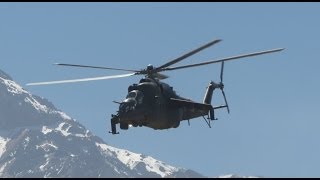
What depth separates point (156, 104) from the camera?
7862cm

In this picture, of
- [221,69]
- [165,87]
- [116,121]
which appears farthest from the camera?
[221,69]

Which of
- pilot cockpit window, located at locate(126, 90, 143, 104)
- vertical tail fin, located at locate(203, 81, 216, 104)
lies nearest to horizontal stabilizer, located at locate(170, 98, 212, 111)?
pilot cockpit window, located at locate(126, 90, 143, 104)

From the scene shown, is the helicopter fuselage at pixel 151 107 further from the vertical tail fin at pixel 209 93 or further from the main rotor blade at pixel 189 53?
the vertical tail fin at pixel 209 93

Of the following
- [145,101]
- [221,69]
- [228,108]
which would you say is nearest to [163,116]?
[145,101]

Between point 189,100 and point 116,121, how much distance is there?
10.5 m

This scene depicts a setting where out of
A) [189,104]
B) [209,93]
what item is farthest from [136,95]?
[209,93]

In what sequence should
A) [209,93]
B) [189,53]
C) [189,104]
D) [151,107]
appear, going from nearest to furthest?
[189,53] < [151,107] < [189,104] < [209,93]

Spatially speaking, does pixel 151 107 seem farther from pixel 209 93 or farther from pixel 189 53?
pixel 209 93

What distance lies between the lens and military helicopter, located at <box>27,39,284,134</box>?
248ft

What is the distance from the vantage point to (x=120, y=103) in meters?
76.6

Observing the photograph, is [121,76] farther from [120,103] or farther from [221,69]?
[221,69]

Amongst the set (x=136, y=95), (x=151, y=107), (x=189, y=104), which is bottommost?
(x=189, y=104)

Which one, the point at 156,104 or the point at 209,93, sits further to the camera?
the point at 209,93

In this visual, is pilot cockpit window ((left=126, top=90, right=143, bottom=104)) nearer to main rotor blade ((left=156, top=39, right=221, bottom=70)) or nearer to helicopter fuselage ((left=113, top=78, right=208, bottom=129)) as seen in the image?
helicopter fuselage ((left=113, top=78, right=208, bottom=129))
